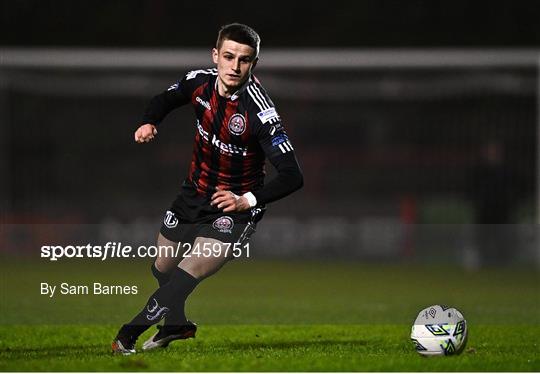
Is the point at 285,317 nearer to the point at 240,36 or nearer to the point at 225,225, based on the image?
the point at 225,225

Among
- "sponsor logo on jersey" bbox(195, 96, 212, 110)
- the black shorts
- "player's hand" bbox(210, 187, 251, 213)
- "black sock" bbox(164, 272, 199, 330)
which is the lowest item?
"black sock" bbox(164, 272, 199, 330)

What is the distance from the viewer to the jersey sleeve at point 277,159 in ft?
21.1

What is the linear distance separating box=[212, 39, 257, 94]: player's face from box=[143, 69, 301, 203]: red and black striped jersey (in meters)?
0.13

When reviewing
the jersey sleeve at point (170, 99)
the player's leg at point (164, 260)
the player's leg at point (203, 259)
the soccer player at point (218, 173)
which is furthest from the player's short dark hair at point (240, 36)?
the player's leg at point (164, 260)

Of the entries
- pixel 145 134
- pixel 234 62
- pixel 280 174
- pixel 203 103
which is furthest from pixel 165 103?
pixel 280 174

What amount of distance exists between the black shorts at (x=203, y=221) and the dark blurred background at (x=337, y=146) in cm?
816

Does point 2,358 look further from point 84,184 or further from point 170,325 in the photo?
point 84,184

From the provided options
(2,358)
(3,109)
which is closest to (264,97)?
(2,358)

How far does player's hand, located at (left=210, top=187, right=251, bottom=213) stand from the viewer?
6.29m

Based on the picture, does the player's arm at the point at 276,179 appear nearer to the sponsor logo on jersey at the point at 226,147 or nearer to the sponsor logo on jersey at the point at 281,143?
the sponsor logo on jersey at the point at 281,143

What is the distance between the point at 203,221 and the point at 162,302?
636 mm


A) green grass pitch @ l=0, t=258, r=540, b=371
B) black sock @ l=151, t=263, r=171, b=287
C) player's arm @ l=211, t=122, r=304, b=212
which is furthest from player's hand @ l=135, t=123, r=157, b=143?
green grass pitch @ l=0, t=258, r=540, b=371

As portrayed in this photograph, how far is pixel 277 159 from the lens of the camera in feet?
21.3

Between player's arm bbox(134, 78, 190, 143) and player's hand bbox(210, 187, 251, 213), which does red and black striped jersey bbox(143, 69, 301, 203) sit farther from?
player's hand bbox(210, 187, 251, 213)
